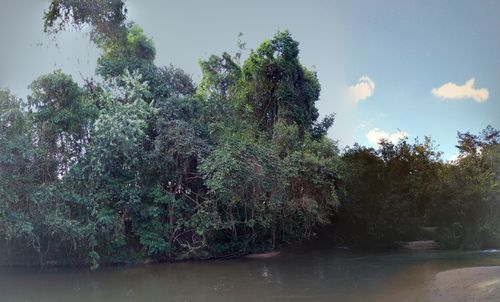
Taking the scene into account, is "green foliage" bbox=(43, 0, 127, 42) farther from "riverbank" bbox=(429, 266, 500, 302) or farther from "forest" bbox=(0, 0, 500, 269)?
"riverbank" bbox=(429, 266, 500, 302)

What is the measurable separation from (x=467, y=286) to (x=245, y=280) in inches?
315

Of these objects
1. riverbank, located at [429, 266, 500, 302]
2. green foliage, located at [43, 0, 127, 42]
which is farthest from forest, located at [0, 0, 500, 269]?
riverbank, located at [429, 266, 500, 302]

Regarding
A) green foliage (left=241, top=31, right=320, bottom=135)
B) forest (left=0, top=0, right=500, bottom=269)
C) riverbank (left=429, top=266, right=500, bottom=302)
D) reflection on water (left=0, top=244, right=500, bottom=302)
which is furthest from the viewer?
green foliage (left=241, top=31, right=320, bottom=135)

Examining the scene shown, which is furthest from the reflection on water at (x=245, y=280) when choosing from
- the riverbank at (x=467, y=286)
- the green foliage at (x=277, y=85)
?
the green foliage at (x=277, y=85)

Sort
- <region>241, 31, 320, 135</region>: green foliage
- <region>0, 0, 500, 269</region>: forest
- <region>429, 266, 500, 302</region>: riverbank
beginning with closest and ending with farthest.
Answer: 1. <region>429, 266, 500, 302</region>: riverbank
2. <region>0, 0, 500, 269</region>: forest
3. <region>241, 31, 320, 135</region>: green foliage

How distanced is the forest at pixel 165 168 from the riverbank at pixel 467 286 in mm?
8474

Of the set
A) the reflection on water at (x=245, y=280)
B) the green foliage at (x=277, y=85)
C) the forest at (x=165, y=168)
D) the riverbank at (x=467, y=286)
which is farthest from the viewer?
the green foliage at (x=277, y=85)

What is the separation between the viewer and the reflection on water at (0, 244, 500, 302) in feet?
48.7

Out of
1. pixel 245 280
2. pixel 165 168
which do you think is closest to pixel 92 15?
pixel 165 168

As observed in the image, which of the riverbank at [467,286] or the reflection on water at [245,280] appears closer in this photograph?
the riverbank at [467,286]

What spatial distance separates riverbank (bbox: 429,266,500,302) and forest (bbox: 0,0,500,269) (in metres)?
8.47

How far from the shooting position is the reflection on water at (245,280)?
48.7 ft

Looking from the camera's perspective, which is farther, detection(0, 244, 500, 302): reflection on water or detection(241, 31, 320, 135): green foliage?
detection(241, 31, 320, 135): green foliage

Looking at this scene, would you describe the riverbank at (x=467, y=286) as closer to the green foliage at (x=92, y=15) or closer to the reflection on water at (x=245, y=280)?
the reflection on water at (x=245, y=280)
